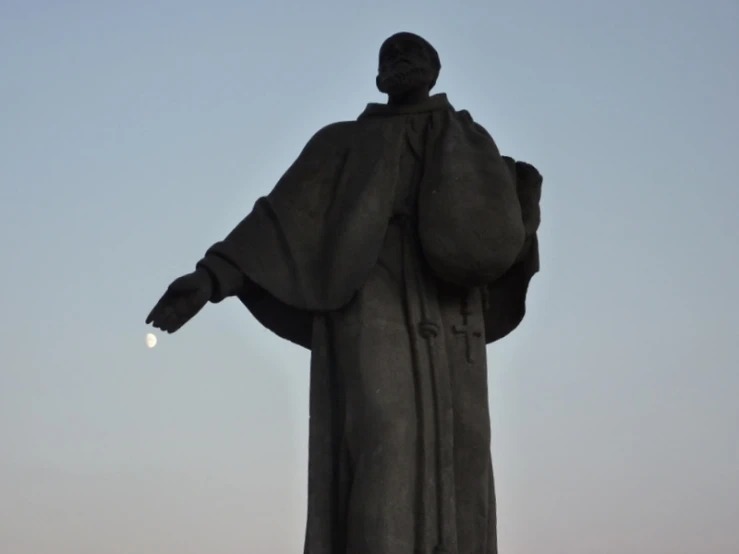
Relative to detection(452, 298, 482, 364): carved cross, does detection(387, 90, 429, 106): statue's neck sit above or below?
above

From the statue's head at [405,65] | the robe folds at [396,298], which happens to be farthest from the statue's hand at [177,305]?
the statue's head at [405,65]

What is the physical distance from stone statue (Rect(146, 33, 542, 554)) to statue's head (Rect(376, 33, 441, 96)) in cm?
1

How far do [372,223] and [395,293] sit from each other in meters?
0.48

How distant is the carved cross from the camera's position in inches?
355

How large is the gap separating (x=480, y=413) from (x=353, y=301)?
1.09m

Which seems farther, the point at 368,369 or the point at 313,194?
the point at 313,194

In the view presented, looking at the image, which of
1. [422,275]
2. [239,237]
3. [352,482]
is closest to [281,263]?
[239,237]

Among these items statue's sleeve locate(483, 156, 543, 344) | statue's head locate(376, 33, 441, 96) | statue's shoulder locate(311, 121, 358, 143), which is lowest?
statue's sleeve locate(483, 156, 543, 344)

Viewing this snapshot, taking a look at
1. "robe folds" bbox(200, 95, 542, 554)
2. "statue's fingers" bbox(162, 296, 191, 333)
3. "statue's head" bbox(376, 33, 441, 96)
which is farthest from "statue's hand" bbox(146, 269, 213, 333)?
"statue's head" bbox(376, 33, 441, 96)

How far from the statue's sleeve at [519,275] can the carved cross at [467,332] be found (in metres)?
0.33

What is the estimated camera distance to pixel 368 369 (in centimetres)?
861

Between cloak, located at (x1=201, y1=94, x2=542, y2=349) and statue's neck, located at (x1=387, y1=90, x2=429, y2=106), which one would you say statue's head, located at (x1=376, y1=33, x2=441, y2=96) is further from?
cloak, located at (x1=201, y1=94, x2=542, y2=349)

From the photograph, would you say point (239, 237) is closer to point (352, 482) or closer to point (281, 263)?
point (281, 263)

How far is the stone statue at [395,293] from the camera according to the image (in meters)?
8.52
